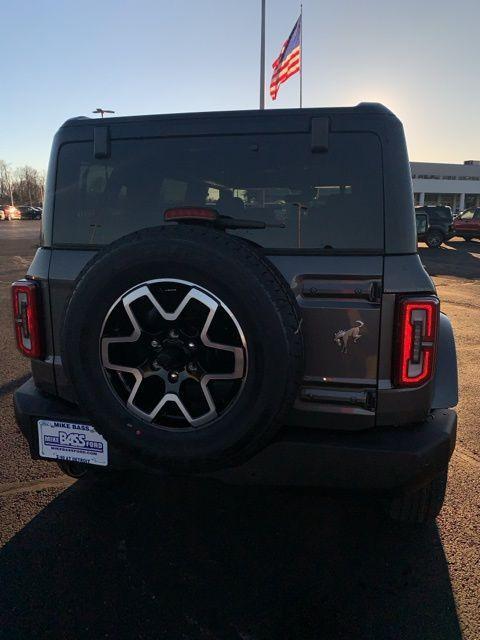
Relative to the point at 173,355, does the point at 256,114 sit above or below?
above

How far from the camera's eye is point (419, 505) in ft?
8.48

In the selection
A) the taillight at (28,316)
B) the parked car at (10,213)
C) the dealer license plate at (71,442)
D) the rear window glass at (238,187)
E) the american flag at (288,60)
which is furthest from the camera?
the parked car at (10,213)

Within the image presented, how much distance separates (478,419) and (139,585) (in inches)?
124

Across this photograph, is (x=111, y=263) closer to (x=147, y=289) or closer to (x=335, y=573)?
(x=147, y=289)

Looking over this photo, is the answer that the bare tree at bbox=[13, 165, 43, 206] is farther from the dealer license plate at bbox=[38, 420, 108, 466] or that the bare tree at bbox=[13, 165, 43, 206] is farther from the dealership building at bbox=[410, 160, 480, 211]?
the dealer license plate at bbox=[38, 420, 108, 466]

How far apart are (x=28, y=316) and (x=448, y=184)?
261 ft

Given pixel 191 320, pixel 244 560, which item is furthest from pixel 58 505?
pixel 191 320

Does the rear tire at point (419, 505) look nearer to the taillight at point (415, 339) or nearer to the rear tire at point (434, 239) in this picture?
the taillight at point (415, 339)

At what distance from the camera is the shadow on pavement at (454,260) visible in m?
14.9

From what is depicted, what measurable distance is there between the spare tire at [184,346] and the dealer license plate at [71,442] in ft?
0.70

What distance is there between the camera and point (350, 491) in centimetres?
217

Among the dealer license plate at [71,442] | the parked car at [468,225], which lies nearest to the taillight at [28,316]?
the dealer license plate at [71,442]

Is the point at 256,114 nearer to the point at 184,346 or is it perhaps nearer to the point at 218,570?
the point at 184,346

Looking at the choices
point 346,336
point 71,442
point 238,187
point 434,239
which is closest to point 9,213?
point 434,239
